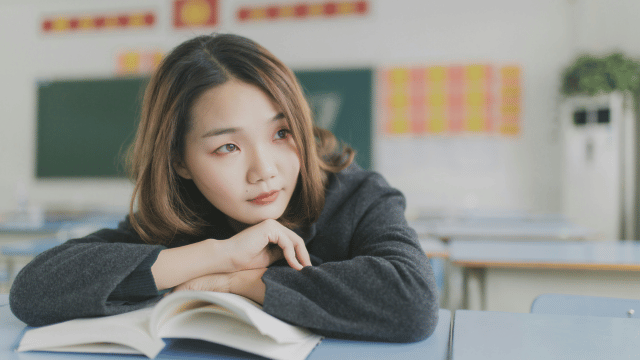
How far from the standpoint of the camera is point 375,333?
0.67 m

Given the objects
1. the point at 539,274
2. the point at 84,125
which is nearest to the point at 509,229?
the point at 539,274

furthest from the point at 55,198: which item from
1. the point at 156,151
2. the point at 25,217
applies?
the point at 156,151

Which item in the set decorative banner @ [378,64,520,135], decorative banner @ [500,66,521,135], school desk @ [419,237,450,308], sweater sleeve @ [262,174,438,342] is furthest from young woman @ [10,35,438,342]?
decorative banner @ [500,66,521,135]

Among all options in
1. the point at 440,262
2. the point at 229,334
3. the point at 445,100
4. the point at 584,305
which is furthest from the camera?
the point at 445,100

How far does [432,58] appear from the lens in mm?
4652

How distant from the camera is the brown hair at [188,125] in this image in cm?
89

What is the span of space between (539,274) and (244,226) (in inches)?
48.1

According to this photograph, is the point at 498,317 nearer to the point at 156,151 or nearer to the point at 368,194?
the point at 368,194

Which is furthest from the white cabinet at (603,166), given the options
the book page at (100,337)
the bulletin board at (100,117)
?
the book page at (100,337)

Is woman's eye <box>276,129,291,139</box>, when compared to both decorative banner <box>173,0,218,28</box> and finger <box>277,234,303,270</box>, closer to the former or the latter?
finger <box>277,234,303,270</box>

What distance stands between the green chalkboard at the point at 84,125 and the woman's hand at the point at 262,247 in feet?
15.0

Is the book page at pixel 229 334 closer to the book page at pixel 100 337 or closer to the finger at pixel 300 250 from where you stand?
the book page at pixel 100 337

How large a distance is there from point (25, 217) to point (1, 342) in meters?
3.62

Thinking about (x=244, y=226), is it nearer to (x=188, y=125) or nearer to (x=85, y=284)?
(x=188, y=125)
